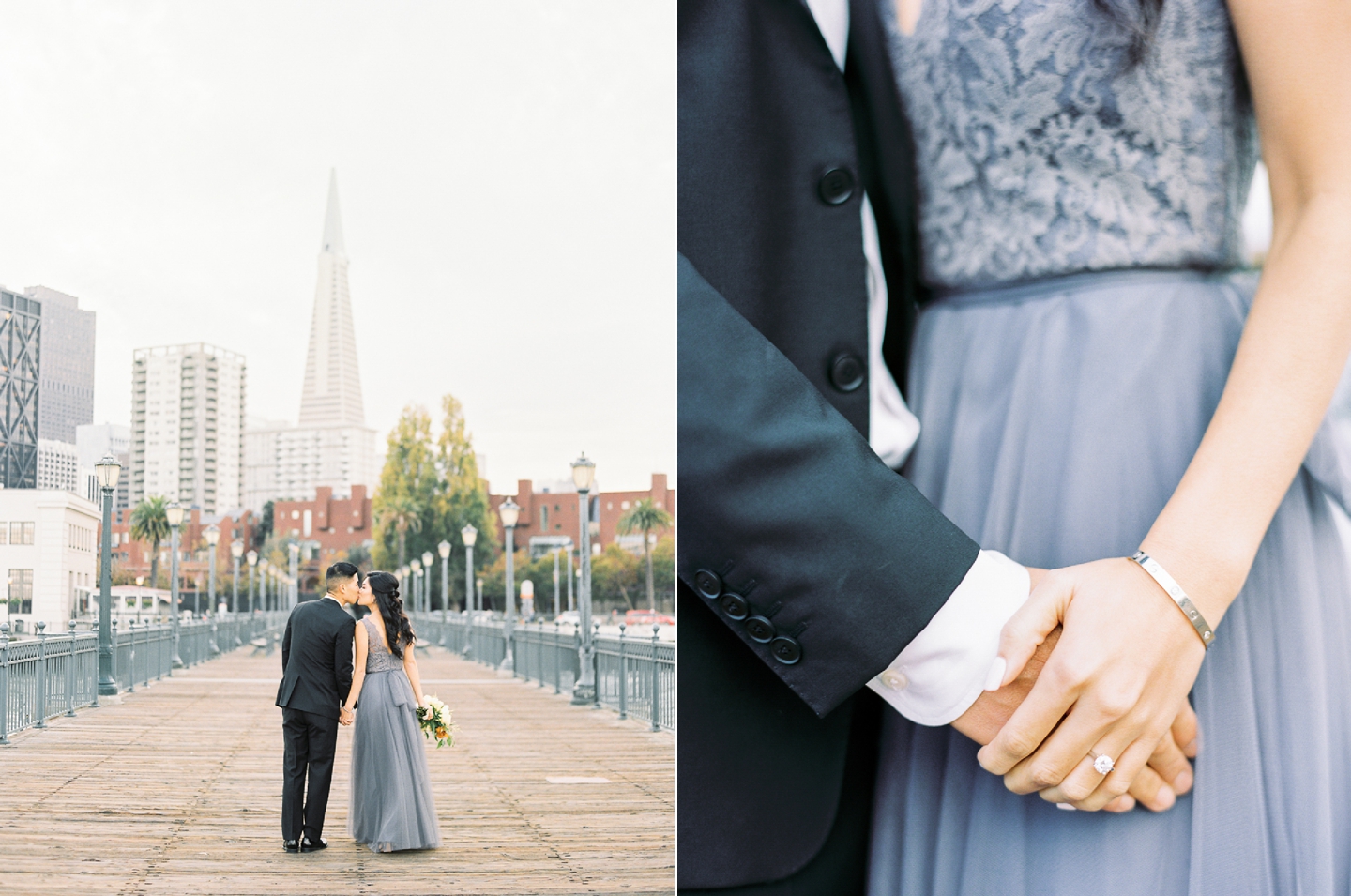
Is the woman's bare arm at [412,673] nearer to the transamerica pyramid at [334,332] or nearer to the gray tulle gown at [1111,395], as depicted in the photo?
the transamerica pyramid at [334,332]

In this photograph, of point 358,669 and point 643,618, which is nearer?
point 358,669

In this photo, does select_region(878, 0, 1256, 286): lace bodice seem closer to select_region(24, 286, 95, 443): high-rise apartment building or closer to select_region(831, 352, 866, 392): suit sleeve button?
select_region(831, 352, 866, 392): suit sleeve button

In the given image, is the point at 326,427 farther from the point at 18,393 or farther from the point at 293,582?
the point at 18,393

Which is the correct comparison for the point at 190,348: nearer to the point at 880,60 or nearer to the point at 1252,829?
the point at 880,60

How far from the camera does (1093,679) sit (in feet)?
2.22

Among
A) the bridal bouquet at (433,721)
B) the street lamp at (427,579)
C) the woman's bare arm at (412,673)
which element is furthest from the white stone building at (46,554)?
the street lamp at (427,579)

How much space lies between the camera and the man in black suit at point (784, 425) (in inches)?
28.2

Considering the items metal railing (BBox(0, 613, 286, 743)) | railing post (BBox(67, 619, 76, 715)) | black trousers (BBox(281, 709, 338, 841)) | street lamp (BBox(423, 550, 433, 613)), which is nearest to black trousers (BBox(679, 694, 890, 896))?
black trousers (BBox(281, 709, 338, 841))

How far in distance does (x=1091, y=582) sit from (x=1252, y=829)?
33 cm

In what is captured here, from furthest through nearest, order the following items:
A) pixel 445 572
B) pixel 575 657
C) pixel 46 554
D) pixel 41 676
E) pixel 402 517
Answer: pixel 575 657 → pixel 445 572 → pixel 402 517 → pixel 41 676 → pixel 46 554

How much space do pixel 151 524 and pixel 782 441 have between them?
3.62 meters

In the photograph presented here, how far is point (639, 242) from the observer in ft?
16.4

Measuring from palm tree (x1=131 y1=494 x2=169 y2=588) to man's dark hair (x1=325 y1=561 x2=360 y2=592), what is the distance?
89cm

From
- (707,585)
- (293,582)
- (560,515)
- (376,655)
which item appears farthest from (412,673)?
(707,585)
